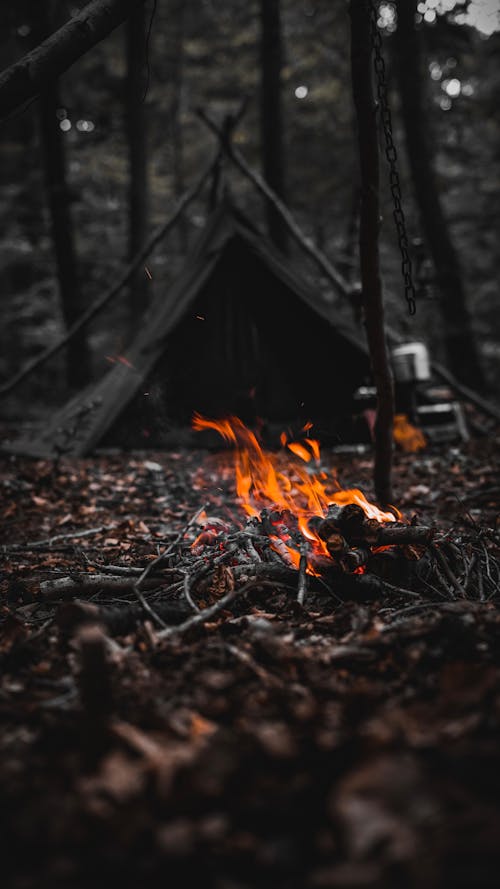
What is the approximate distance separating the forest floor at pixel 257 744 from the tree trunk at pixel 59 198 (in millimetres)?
7607

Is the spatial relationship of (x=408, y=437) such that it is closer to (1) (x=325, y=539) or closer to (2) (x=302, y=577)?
(1) (x=325, y=539)

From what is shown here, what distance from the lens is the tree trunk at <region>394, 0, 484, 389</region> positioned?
27.8ft

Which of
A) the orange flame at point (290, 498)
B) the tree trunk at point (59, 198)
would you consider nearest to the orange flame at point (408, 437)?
the orange flame at point (290, 498)

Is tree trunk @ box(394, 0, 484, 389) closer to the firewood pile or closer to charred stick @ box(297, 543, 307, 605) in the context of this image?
the firewood pile

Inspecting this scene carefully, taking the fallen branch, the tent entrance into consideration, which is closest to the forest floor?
the fallen branch

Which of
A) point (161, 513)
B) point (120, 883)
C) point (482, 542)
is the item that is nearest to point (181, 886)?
point (120, 883)

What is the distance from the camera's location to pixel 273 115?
362 inches

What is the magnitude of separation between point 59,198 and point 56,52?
23.5 ft

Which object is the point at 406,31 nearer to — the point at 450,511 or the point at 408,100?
the point at 408,100

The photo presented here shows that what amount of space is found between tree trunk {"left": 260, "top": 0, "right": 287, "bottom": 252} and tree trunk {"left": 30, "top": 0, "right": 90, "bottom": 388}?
3.29 m

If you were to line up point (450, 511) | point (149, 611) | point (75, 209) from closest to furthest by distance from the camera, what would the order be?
point (149, 611)
point (450, 511)
point (75, 209)

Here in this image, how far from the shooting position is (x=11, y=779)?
1352mm

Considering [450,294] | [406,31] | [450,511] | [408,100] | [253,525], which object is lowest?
[450,511]

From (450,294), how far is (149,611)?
756cm
